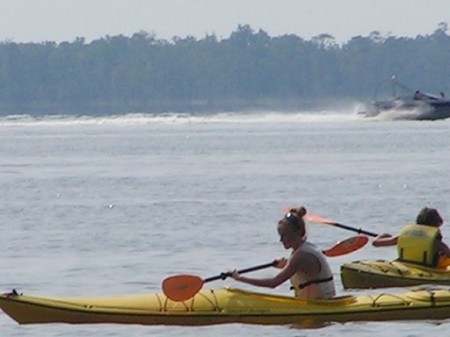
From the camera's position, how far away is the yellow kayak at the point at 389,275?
2542 centimetres

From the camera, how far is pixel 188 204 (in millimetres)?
46125

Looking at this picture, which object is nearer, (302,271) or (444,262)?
(302,271)

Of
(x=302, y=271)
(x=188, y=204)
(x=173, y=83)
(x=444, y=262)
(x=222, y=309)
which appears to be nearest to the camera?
(x=302, y=271)

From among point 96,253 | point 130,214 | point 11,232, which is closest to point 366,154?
point 130,214

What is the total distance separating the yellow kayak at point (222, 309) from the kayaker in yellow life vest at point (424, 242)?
281 cm

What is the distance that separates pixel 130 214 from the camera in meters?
43.3

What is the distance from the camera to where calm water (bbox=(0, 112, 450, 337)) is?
2839 cm

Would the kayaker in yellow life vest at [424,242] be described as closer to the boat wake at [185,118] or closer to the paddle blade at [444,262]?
the paddle blade at [444,262]

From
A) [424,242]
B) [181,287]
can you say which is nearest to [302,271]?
[181,287]

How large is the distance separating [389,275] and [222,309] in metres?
4.32

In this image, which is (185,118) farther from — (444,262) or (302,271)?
(302,271)

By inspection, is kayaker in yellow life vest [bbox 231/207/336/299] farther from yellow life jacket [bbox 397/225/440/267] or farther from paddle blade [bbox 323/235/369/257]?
yellow life jacket [bbox 397/225/440/267]

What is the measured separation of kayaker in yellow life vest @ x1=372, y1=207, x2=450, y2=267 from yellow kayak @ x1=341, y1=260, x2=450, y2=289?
120 mm

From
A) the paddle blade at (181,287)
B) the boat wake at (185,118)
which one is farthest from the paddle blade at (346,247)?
the boat wake at (185,118)
